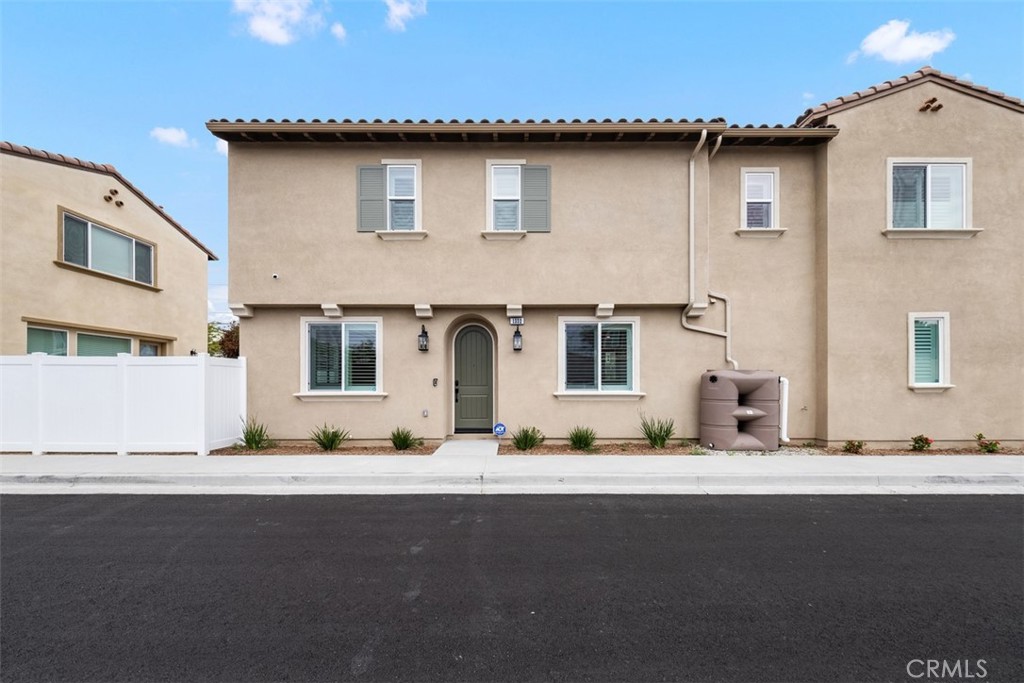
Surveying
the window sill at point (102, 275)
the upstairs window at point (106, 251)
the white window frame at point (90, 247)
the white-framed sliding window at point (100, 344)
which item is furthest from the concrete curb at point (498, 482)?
the upstairs window at point (106, 251)

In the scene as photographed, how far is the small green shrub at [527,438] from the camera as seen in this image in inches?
346

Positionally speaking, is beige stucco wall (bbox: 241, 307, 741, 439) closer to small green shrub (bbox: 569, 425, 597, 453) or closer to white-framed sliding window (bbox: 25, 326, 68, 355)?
small green shrub (bbox: 569, 425, 597, 453)

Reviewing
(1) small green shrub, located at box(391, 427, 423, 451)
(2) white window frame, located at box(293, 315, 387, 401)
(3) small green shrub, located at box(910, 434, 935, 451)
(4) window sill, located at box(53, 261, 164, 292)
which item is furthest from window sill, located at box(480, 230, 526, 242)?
(4) window sill, located at box(53, 261, 164, 292)

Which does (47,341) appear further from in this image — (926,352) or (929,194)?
(929,194)

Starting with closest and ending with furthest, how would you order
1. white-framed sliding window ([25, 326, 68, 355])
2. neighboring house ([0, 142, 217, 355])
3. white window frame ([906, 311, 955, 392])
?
white window frame ([906, 311, 955, 392]), neighboring house ([0, 142, 217, 355]), white-framed sliding window ([25, 326, 68, 355])

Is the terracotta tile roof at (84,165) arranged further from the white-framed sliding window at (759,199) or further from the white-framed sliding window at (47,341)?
the white-framed sliding window at (759,199)

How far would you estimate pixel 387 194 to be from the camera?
9180mm

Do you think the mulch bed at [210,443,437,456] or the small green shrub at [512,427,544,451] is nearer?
the mulch bed at [210,443,437,456]

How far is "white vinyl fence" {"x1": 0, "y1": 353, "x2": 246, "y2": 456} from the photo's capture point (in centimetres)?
815

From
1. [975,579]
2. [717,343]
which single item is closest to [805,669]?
[975,579]

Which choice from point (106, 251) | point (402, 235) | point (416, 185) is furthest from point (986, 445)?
point (106, 251)

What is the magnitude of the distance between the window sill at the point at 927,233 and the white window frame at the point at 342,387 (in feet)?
34.4

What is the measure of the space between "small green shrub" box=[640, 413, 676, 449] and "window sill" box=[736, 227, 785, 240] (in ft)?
13.7

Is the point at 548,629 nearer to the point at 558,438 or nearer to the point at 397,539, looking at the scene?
the point at 397,539
